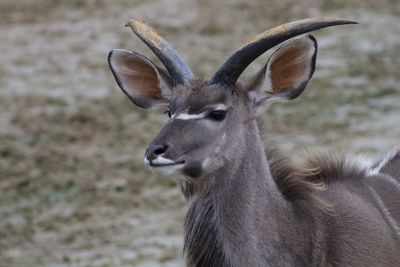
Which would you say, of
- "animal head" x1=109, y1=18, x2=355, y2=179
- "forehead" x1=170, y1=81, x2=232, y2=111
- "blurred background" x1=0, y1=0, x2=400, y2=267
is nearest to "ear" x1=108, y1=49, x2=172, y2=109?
"animal head" x1=109, y1=18, x2=355, y2=179

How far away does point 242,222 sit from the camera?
17.1ft

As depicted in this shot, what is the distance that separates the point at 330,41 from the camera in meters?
13.2

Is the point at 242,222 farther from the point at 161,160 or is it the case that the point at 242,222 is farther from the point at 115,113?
the point at 115,113

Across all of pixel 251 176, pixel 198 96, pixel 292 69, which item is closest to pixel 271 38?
pixel 292 69

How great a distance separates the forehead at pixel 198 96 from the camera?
16.9 feet

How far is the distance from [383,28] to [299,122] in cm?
323

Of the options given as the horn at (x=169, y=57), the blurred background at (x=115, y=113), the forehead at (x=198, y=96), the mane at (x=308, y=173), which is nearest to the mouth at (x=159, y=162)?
the forehead at (x=198, y=96)

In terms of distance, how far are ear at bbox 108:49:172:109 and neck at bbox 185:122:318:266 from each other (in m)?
0.50

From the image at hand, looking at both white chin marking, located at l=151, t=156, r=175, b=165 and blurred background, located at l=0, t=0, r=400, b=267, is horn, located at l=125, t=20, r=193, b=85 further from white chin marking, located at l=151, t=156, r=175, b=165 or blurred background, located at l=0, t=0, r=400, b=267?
blurred background, located at l=0, t=0, r=400, b=267

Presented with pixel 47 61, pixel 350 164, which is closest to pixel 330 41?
pixel 47 61

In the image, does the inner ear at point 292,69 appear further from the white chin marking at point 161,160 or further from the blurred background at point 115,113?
the blurred background at point 115,113

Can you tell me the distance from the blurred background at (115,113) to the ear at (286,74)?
1.00 m

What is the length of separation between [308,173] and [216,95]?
→ 71cm

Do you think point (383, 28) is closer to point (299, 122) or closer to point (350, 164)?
point (299, 122)
